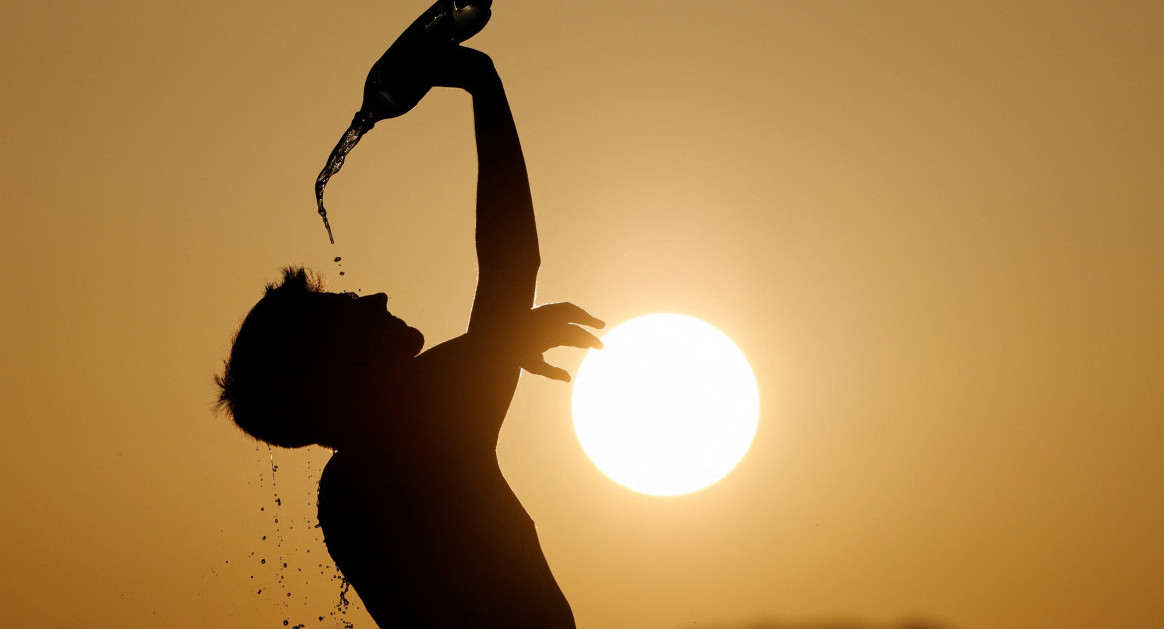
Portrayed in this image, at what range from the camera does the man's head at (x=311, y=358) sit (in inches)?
109

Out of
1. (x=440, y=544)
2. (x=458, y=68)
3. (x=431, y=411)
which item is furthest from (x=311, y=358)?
(x=458, y=68)

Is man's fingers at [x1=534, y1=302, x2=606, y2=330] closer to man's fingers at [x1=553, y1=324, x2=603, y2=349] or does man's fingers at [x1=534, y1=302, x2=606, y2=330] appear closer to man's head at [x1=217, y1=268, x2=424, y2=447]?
man's fingers at [x1=553, y1=324, x2=603, y2=349]

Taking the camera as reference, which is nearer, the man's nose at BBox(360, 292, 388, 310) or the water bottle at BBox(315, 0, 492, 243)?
the man's nose at BBox(360, 292, 388, 310)

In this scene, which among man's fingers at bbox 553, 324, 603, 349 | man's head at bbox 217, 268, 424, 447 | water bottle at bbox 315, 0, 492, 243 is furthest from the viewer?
water bottle at bbox 315, 0, 492, 243

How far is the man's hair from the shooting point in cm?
278

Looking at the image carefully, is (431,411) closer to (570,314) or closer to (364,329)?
(364,329)

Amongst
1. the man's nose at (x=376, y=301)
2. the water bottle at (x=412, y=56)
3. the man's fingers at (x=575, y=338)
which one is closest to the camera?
the man's fingers at (x=575, y=338)

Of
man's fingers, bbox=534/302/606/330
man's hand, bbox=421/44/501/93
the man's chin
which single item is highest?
man's hand, bbox=421/44/501/93

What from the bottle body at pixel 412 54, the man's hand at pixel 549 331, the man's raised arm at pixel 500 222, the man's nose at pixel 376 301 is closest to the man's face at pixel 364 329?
the man's nose at pixel 376 301

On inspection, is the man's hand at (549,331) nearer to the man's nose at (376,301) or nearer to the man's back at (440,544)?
the man's back at (440,544)

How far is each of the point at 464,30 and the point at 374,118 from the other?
42 centimetres

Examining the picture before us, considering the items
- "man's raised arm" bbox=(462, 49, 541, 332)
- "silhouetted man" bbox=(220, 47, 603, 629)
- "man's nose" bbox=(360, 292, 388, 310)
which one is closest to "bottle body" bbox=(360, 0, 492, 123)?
"silhouetted man" bbox=(220, 47, 603, 629)

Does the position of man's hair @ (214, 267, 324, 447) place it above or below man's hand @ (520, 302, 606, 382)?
below

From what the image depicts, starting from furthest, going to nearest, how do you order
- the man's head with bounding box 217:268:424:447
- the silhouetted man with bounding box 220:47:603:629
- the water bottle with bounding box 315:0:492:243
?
the water bottle with bounding box 315:0:492:243
the man's head with bounding box 217:268:424:447
the silhouetted man with bounding box 220:47:603:629
